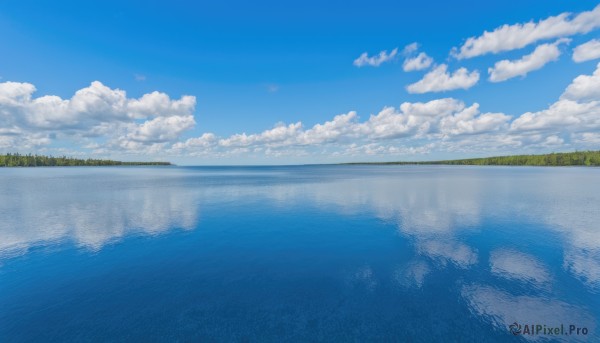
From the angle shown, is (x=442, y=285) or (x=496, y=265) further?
(x=496, y=265)

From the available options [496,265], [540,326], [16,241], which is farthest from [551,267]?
[16,241]

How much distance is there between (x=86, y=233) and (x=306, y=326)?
109 feet

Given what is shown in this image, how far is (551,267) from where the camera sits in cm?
2231

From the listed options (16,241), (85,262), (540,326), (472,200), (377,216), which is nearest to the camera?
(540,326)

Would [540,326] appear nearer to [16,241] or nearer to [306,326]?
[306,326]

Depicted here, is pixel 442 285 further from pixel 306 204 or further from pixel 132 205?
pixel 132 205

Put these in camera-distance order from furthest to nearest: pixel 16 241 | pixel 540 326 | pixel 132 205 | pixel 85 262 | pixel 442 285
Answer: pixel 132 205
pixel 16 241
pixel 85 262
pixel 442 285
pixel 540 326

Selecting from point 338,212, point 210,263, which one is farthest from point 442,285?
point 338,212

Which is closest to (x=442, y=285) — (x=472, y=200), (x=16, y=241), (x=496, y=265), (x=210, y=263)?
(x=496, y=265)

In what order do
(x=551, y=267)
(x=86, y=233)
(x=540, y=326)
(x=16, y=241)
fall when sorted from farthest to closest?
(x=86, y=233)
(x=16, y=241)
(x=551, y=267)
(x=540, y=326)

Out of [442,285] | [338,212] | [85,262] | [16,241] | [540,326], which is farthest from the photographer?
[338,212]

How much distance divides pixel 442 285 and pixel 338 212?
2749 cm

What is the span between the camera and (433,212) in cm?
4528

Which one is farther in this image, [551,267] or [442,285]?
[551,267]
